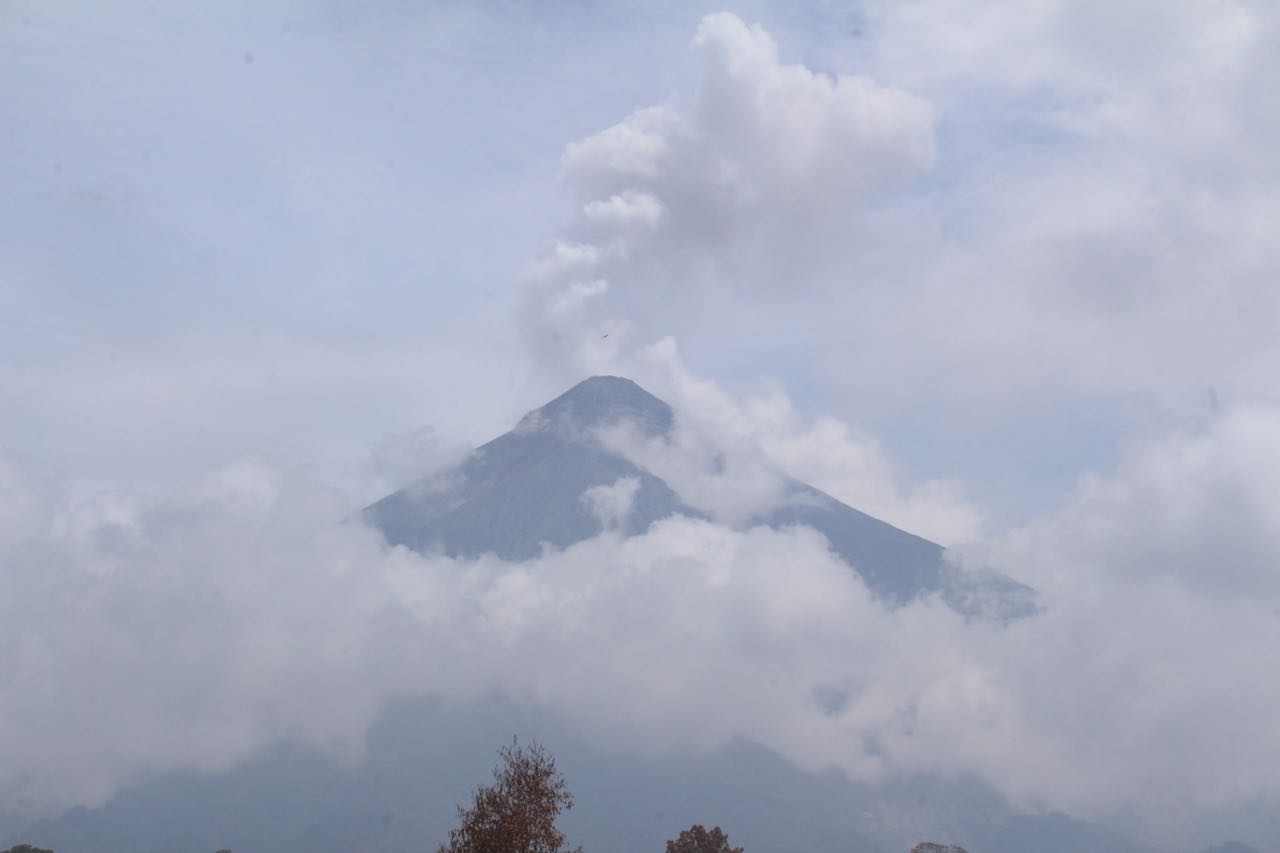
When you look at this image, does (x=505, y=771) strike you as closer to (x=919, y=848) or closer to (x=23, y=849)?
(x=919, y=848)

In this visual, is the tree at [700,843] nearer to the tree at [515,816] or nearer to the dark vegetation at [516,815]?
the dark vegetation at [516,815]

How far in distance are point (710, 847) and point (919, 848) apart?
81.3ft

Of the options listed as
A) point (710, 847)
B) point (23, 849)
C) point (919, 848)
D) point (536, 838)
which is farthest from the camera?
point (23, 849)

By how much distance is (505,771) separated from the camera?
93.8 ft

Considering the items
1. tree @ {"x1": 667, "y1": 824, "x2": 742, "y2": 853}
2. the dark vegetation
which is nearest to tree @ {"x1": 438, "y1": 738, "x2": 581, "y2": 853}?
the dark vegetation

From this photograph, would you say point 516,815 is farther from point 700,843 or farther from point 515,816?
point 700,843

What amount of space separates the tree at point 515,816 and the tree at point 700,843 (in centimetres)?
2939

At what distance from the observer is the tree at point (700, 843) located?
56.4 meters

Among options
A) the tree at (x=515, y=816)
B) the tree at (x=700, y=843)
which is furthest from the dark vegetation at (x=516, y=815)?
the tree at (x=700, y=843)

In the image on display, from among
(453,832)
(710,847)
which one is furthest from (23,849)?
(453,832)

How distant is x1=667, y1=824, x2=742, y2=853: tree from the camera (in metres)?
56.4

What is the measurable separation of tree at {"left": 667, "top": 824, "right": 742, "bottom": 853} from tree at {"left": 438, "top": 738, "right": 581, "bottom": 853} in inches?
1157

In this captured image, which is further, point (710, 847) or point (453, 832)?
point (710, 847)

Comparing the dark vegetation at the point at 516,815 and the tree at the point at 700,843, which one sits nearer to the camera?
the dark vegetation at the point at 516,815
